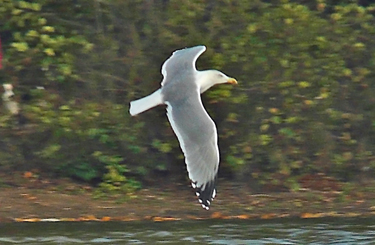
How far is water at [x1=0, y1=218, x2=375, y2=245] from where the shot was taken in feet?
25.1

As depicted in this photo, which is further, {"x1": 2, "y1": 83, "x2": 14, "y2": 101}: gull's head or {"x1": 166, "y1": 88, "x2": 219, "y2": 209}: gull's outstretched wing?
{"x1": 2, "y1": 83, "x2": 14, "y2": 101}: gull's head

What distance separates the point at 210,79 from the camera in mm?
8594

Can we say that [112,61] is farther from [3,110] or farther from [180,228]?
[180,228]

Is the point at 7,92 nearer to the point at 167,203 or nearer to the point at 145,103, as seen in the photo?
the point at 145,103

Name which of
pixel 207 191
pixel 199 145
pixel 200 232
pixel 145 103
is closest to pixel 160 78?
pixel 145 103

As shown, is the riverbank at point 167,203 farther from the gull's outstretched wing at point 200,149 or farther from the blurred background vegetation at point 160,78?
the gull's outstretched wing at point 200,149

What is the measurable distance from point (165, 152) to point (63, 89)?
1.13 metres

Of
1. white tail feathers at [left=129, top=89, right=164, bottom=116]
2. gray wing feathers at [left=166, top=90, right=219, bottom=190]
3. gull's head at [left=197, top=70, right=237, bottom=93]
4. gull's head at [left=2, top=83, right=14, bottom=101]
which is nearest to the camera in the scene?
gray wing feathers at [left=166, top=90, right=219, bottom=190]

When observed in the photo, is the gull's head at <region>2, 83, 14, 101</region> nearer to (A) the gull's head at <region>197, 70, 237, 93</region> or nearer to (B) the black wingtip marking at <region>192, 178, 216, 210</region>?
(A) the gull's head at <region>197, 70, 237, 93</region>

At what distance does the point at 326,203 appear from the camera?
29.8 feet

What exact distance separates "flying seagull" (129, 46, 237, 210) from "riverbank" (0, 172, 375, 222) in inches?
31.5

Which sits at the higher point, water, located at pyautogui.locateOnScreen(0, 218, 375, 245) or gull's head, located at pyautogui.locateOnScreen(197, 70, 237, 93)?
gull's head, located at pyautogui.locateOnScreen(197, 70, 237, 93)

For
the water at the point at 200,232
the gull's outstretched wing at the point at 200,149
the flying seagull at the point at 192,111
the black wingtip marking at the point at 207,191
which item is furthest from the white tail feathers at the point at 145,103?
the water at the point at 200,232

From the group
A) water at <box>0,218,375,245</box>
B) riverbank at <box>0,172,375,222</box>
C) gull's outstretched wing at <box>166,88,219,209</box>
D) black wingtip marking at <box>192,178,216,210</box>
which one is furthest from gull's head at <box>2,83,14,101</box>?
black wingtip marking at <box>192,178,216,210</box>
